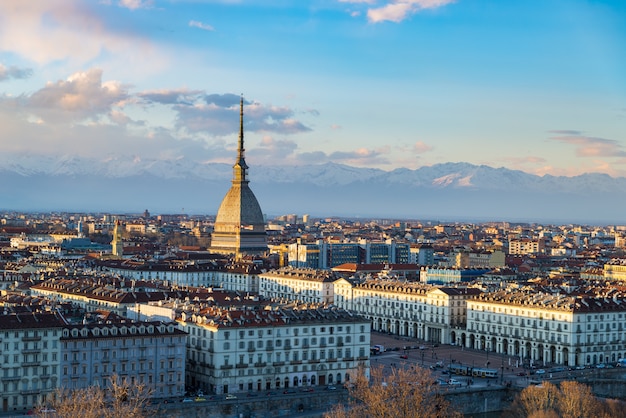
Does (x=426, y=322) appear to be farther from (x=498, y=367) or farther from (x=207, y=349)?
(x=207, y=349)

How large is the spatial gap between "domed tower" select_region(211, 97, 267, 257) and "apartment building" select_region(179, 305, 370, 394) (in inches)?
3593

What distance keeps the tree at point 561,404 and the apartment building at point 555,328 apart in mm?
13646

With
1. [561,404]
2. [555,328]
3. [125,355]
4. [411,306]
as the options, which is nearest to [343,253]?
[411,306]

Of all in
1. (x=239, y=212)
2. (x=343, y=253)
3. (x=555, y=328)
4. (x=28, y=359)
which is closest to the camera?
(x=28, y=359)

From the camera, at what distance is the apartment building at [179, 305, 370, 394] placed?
206 feet

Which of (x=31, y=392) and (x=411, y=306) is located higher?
(x=411, y=306)

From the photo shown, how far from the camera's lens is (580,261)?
156 m

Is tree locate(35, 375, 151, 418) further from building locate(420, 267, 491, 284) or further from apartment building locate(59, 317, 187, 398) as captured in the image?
building locate(420, 267, 491, 284)

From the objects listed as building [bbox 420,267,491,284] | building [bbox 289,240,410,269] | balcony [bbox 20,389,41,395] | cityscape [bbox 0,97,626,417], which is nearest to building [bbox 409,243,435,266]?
building [bbox 289,240,410,269]

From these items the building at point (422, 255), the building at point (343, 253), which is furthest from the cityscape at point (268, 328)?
the building at point (422, 255)

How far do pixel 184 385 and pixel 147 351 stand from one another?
3.17m

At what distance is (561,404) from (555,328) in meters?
19.6

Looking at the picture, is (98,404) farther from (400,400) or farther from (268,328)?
(268,328)

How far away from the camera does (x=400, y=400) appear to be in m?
52.2
